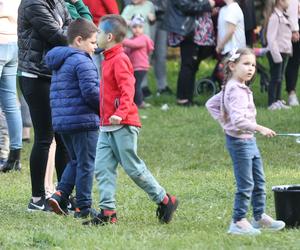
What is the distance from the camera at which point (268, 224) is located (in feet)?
23.4

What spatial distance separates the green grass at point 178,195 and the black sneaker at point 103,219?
66 millimetres

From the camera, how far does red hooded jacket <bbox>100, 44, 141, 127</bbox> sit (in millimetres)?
7258

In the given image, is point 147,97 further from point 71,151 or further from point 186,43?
point 71,151

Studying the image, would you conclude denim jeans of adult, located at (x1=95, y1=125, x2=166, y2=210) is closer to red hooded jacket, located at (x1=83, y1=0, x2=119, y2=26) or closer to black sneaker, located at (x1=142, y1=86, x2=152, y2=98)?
red hooded jacket, located at (x1=83, y1=0, x2=119, y2=26)

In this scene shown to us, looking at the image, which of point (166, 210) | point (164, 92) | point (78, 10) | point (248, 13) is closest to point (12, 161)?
point (78, 10)

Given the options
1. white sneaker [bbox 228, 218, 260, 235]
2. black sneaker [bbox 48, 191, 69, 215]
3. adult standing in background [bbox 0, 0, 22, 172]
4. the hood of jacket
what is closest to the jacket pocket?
the hood of jacket

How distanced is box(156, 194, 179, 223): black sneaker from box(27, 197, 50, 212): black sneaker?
1154 mm

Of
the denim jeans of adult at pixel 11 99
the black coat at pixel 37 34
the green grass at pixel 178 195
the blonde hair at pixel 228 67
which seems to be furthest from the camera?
the denim jeans of adult at pixel 11 99

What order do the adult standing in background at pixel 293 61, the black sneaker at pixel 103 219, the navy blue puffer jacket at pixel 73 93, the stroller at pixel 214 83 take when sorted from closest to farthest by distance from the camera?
the black sneaker at pixel 103 219, the navy blue puffer jacket at pixel 73 93, the adult standing in background at pixel 293 61, the stroller at pixel 214 83

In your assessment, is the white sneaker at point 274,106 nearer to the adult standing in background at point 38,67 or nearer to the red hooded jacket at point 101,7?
the red hooded jacket at point 101,7

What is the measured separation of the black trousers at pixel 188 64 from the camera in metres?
14.5

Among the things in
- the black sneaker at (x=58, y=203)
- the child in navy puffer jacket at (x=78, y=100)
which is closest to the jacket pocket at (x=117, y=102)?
the child in navy puffer jacket at (x=78, y=100)

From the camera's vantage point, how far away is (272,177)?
959 cm

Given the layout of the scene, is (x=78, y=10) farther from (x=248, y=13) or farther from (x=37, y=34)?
(x=248, y=13)
